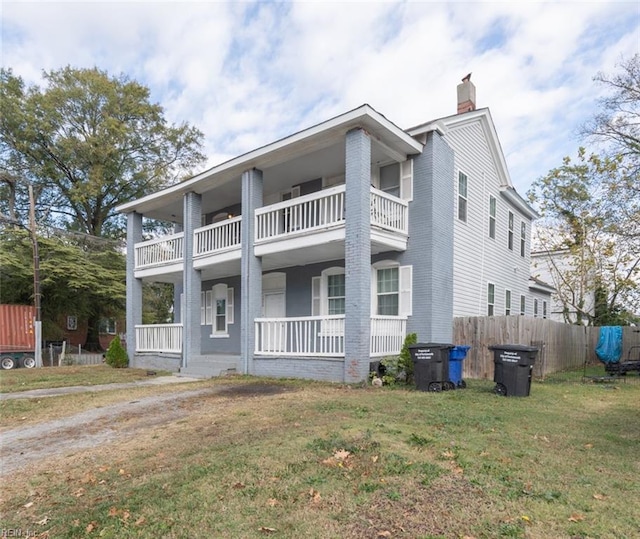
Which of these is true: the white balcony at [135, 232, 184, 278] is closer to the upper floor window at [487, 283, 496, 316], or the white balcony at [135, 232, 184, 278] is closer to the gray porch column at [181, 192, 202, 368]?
the gray porch column at [181, 192, 202, 368]

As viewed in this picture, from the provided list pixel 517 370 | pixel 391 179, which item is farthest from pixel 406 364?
pixel 391 179

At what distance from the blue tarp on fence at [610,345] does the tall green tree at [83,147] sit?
2545 centimetres

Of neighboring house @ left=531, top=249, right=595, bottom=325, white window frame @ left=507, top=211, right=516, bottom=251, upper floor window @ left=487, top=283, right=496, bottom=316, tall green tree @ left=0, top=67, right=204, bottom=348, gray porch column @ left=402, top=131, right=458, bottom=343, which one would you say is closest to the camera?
gray porch column @ left=402, top=131, right=458, bottom=343

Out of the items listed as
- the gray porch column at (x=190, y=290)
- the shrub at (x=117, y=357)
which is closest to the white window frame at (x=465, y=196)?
the gray porch column at (x=190, y=290)

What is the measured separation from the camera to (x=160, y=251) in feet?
54.7

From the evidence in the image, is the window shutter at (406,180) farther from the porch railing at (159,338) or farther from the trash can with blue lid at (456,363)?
the porch railing at (159,338)

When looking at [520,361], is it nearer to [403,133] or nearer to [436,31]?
[403,133]

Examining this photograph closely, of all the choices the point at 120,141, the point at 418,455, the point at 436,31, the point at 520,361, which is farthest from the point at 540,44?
the point at 120,141

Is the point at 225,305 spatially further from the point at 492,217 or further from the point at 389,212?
the point at 492,217

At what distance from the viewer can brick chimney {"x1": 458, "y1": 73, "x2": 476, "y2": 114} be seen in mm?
15883

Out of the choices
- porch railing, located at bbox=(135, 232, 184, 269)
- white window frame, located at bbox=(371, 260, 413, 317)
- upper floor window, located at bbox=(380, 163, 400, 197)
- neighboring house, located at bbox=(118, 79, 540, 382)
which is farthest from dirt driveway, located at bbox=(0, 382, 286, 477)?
porch railing, located at bbox=(135, 232, 184, 269)

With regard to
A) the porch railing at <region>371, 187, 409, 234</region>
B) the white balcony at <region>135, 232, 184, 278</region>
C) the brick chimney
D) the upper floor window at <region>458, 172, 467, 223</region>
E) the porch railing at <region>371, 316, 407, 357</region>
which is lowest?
the porch railing at <region>371, 316, 407, 357</region>

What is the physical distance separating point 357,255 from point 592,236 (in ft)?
54.0

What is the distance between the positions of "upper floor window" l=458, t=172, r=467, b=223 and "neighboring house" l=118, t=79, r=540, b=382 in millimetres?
68
